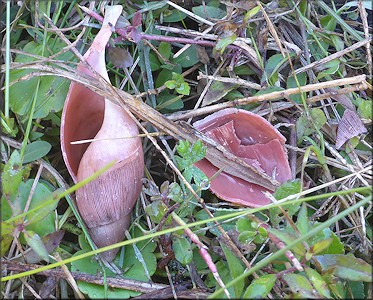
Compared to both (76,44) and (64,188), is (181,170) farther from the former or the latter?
(76,44)

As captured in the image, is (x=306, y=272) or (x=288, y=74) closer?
(x=306, y=272)

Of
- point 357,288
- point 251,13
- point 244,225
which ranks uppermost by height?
point 251,13

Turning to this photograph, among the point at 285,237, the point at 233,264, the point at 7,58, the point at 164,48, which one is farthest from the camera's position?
the point at 164,48

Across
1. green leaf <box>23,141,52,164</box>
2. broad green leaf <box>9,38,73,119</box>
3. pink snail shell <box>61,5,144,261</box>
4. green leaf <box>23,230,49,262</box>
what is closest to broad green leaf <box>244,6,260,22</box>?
pink snail shell <box>61,5,144,261</box>

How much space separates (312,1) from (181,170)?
55 cm

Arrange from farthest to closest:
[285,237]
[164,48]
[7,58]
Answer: [164,48] → [7,58] → [285,237]

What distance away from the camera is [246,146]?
112cm

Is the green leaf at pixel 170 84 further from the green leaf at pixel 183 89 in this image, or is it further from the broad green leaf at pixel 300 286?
the broad green leaf at pixel 300 286

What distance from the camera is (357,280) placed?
0.88 metres

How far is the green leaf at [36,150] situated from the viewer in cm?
108

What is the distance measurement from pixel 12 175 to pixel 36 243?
16cm

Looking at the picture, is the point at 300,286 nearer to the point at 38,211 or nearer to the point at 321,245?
the point at 321,245

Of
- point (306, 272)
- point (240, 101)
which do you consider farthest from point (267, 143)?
point (306, 272)

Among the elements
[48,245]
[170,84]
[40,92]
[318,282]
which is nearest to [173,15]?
[170,84]
